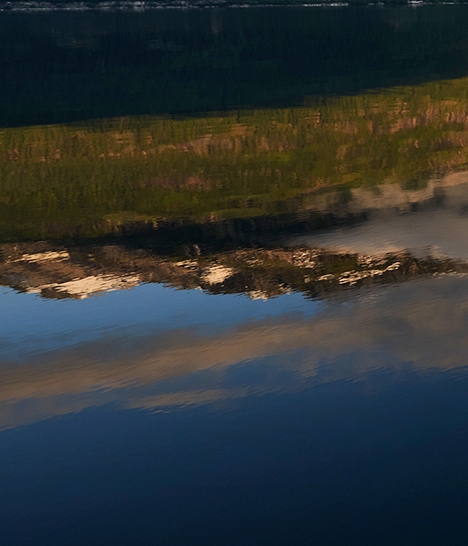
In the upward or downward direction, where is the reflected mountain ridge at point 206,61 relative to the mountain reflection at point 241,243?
upward

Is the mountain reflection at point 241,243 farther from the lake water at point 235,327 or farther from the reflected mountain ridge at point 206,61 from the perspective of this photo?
the reflected mountain ridge at point 206,61

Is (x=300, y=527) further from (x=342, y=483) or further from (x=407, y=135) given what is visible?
(x=407, y=135)

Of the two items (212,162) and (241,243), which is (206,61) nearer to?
(212,162)

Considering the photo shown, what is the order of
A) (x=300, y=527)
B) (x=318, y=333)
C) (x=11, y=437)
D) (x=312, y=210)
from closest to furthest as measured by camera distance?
(x=300, y=527), (x=11, y=437), (x=318, y=333), (x=312, y=210)

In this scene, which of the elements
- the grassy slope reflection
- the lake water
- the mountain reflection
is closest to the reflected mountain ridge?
the grassy slope reflection

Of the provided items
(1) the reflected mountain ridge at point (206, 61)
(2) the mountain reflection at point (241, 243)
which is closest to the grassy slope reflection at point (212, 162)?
(2) the mountain reflection at point (241, 243)

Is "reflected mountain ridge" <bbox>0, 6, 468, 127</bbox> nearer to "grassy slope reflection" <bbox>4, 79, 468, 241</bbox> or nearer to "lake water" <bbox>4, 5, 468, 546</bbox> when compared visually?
"grassy slope reflection" <bbox>4, 79, 468, 241</bbox>

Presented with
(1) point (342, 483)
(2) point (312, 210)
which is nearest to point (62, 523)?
(1) point (342, 483)
